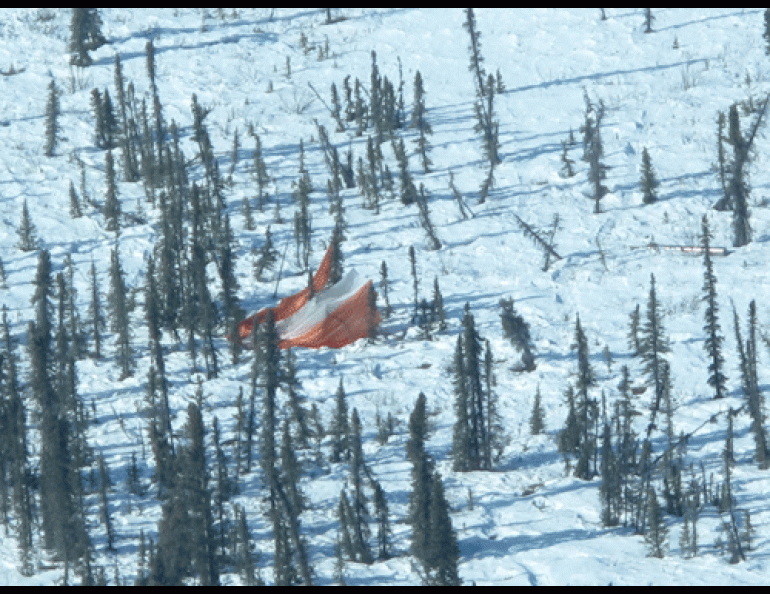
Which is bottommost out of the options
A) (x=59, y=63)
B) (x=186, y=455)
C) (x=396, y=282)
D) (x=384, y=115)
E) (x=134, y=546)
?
(x=134, y=546)

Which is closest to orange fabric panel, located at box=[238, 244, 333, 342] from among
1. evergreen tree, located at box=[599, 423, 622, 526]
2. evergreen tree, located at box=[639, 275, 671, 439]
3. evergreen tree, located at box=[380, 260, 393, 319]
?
evergreen tree, located at box=[380, 260, 393, 319]

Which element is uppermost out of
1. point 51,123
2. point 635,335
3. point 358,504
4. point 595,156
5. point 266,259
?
point 51,123

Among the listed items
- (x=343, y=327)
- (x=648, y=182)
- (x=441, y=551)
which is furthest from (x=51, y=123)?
(x=441, y=551)

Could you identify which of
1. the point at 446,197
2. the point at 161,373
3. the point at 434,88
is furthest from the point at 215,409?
the point at 434,88

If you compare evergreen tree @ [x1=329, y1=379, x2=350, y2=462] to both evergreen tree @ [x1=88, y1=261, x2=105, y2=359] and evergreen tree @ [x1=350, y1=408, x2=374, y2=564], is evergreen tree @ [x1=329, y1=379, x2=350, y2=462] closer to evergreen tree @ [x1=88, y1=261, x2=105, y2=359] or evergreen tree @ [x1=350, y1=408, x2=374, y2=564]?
evergreen tree @ [x1=350, y1=408, x2=374, y2=564]

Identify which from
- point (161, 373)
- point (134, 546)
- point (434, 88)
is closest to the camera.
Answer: point (134, 546)

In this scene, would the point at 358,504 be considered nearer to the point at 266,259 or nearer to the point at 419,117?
the point at 266,259

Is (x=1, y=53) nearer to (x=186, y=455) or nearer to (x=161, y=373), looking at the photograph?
(x=161, y=373)
